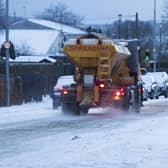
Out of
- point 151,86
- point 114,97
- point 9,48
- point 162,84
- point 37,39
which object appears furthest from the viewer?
point 37,39

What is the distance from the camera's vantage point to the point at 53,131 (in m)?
20.0

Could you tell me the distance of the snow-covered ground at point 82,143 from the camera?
504 inches

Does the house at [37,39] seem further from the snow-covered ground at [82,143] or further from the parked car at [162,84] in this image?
the snow-covered ground at [82,143]

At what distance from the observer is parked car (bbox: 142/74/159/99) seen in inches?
1853

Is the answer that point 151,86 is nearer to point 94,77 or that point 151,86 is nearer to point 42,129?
point 94,77

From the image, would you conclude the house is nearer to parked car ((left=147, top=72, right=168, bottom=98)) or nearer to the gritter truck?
parked car ((left=147, top=72, right=168, bottom=98))

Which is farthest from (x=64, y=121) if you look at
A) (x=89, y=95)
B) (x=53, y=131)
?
(x=53, y=131)

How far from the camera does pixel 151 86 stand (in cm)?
4762

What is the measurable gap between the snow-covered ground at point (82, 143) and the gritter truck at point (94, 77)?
2.15 metres

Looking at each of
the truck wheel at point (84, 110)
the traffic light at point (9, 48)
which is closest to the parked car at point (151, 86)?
the traffic light at point (9, 48)

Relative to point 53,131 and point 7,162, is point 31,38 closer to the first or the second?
point 53,131

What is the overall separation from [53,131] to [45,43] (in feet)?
241

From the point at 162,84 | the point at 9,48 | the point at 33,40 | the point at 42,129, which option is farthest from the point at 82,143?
the point at 33,40

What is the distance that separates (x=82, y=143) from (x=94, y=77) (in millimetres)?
11963
